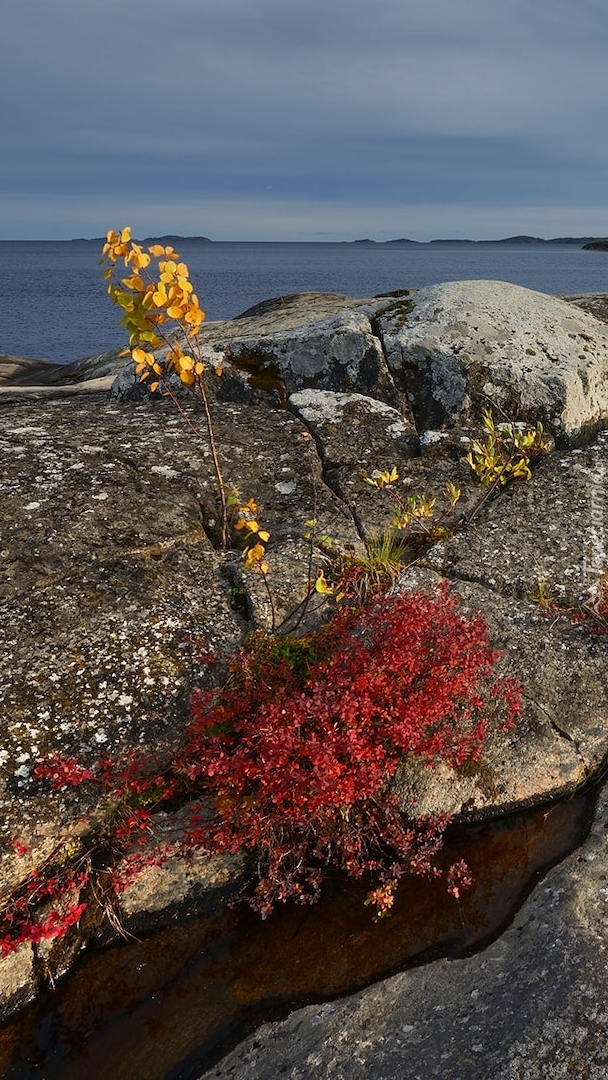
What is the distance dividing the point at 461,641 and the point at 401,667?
1.91 ft

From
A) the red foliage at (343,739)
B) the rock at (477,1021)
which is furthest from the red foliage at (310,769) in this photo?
the rock at (477,1021)

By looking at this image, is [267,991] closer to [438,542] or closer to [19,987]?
[19,987]

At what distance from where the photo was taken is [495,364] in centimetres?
994

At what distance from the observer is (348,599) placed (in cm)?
715

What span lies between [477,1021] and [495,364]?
7.87m

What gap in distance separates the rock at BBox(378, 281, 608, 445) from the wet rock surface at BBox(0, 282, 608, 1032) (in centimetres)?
3

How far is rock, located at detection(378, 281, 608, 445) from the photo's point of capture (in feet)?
32.3

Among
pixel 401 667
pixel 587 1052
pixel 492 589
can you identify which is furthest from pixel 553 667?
pixel 587 1052

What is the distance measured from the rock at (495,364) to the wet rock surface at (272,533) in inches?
1.3

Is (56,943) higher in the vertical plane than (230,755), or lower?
lower

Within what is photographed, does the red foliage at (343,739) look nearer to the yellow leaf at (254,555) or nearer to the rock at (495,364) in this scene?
the yellow leaf at (254,555)

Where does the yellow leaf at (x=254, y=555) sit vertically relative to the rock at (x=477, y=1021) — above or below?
above

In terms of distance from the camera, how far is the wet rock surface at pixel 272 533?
19.0ft

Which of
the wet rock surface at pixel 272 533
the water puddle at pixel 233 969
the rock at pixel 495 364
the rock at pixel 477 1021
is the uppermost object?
the rock at pixel 495 364
